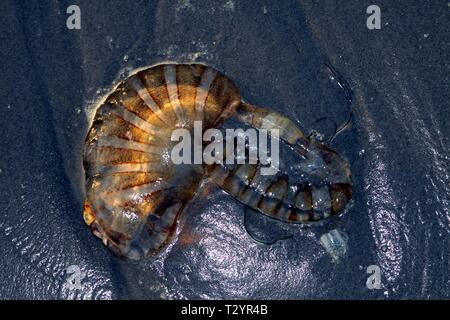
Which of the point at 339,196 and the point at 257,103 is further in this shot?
the point at 257,103

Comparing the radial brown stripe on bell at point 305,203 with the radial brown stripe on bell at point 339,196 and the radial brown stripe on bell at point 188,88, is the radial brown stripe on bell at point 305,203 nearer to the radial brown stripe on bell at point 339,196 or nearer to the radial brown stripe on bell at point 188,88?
the radial brown stripe on bell at point 339,196

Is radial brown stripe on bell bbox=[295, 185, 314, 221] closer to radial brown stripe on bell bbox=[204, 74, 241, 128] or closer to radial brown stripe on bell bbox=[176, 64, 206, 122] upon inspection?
radial brown stripe on bell bbox=[204, 74, 241, 128]

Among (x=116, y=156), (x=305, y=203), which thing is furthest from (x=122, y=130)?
(x=305, y=203)

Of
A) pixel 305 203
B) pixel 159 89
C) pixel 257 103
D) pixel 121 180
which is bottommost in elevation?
pixel 305 203

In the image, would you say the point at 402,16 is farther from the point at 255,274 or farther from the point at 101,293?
the point at 101,293

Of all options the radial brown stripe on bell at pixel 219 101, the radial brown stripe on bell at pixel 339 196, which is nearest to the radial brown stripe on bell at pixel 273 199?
the radial brown stripe on bell at pixel 339 196

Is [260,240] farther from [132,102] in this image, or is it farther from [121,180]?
[132,102]

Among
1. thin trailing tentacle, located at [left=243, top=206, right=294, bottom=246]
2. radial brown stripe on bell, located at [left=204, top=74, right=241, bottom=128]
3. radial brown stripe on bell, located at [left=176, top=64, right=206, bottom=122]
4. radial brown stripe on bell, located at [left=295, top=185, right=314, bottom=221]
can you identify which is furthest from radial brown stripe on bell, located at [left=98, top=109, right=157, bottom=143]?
radial brown stripe on bell, located at [left=295, top=185, right=314, bottom=221]

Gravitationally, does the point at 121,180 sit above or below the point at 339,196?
above
